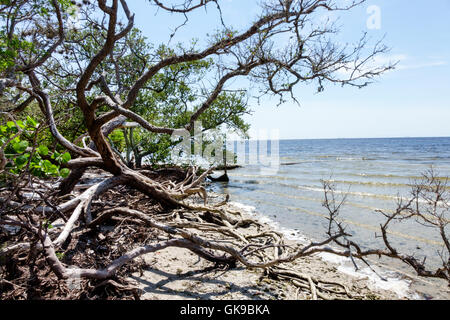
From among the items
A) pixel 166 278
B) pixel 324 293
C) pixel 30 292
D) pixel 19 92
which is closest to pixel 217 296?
pixel 166 278

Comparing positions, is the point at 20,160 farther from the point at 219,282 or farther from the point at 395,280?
the point at 395,280

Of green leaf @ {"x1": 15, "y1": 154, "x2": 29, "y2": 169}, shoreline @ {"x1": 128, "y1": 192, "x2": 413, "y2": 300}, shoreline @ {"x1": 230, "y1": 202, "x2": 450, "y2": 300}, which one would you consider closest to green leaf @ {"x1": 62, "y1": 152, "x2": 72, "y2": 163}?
green leaf @ {"x1": 15, "y1": 154, "x2": 29, "y2": 169}

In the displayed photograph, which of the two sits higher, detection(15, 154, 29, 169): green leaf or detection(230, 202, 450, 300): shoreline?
detection(15, 154, 29, 169): green leaf

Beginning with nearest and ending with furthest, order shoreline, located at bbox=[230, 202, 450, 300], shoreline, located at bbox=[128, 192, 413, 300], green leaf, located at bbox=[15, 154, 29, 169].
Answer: green leaf, located at bbox=[15, 154, 29, 169]
shoreline, located at bbox=[128, 192, 413, 300]
shoreline, located at bbox=[230, 202, 450, 300]

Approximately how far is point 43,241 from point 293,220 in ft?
24.0

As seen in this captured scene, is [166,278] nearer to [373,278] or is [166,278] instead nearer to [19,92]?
[373,278]

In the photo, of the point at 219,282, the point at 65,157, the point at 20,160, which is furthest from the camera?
the point at 219,282

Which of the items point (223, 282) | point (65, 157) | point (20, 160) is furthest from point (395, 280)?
point (20, 160)

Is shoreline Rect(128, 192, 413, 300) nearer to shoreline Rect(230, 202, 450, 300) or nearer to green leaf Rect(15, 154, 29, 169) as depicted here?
shoreline Rect(230, 202, 450, 300)

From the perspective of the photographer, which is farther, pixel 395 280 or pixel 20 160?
pixel 395 280

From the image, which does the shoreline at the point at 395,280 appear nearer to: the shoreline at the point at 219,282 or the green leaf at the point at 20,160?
the shoreline at the point at 219,282

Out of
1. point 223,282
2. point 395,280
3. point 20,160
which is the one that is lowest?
point 395,280

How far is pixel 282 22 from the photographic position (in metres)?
6.12
